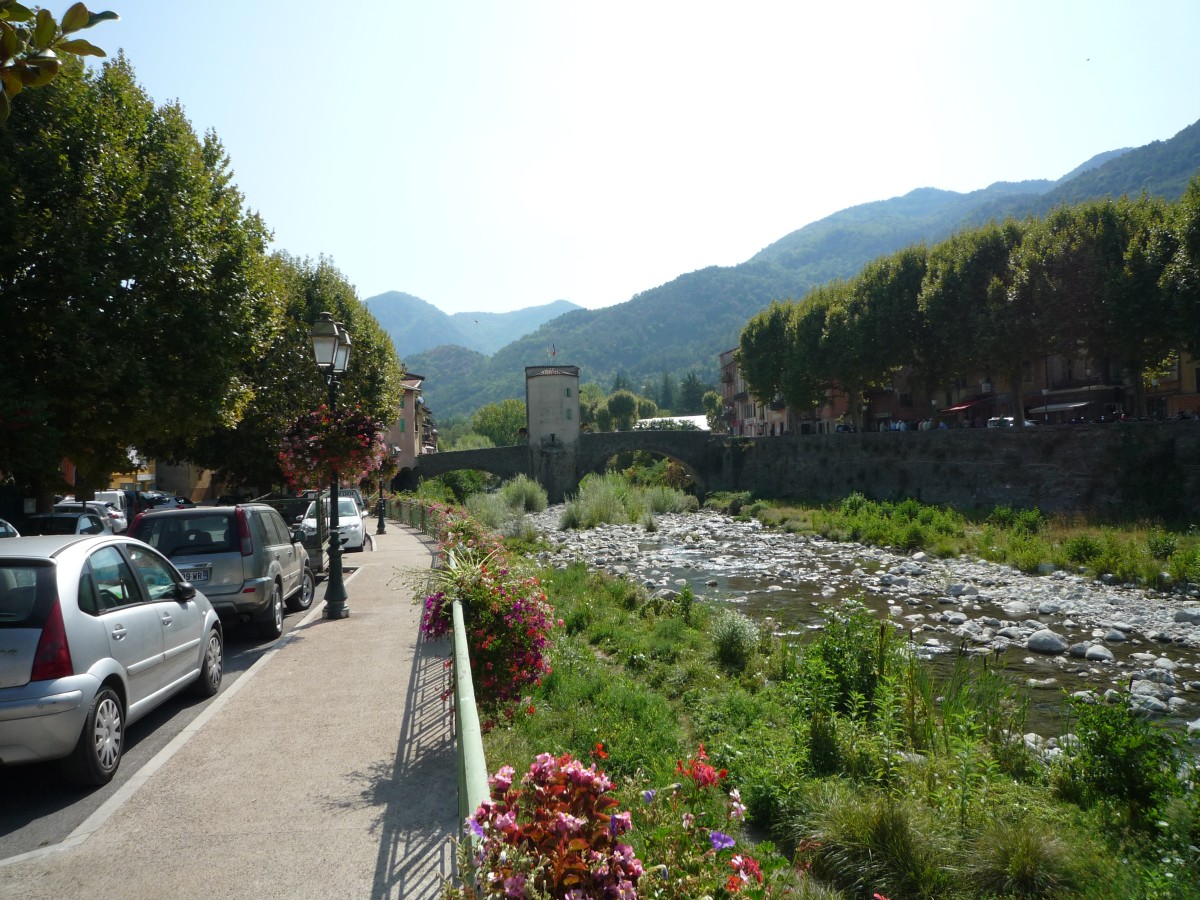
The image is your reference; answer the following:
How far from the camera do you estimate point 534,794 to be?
2686 mm

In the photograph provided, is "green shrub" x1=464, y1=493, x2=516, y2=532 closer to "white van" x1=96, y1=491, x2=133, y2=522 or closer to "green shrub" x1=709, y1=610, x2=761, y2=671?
"white van" x1=96, y1=491, x2=133, y2=522

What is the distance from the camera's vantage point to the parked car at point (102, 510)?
22.3 m

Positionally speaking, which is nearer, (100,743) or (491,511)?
(100,743)

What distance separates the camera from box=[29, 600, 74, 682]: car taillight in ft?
16.7

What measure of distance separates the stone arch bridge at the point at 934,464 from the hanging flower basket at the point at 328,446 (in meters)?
26.7

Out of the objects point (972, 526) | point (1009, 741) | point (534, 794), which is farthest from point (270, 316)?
point (972, 526)

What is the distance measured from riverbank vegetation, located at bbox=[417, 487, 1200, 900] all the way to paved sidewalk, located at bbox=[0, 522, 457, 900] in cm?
94

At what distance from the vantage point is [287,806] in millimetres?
5164

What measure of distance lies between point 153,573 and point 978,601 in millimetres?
18215

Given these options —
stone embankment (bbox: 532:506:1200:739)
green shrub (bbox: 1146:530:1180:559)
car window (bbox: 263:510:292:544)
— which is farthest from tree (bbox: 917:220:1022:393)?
car window (bbox: 263:510:292:544)

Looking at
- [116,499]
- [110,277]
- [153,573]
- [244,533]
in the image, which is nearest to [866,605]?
A: [244,533]

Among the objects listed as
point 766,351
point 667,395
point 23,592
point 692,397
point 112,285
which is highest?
point 766,351

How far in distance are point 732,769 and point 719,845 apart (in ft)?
19.2

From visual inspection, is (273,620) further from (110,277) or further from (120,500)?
(120,500)
